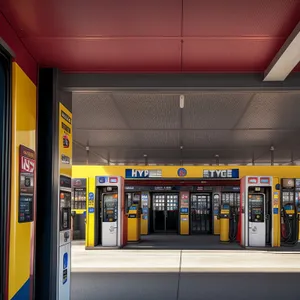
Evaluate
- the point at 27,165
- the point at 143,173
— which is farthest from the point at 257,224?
the point at 27,165

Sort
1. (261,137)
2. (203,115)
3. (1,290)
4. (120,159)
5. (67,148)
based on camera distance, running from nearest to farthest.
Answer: (1,290) < (67,148) < (203,115) < (261,137) < (120,159)

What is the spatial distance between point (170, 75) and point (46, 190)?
1.86 meters

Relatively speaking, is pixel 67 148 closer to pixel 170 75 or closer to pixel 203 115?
pixel 170 75

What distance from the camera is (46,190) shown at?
215 inches

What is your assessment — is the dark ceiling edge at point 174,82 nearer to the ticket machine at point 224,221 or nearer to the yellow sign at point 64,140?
the yellow sign at point 64,140

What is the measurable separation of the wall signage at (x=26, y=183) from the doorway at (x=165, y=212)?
627 inches

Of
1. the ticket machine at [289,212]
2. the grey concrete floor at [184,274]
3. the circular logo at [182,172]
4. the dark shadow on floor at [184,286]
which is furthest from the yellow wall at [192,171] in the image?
the dark shadow on floor at [184,286]

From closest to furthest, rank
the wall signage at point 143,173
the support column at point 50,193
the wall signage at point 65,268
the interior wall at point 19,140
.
A: the interior wall at point 19,140, the support column at point 50,193, the wall signage at point 65,268, the wall signage at point 143,173

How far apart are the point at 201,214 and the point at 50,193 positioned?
51.0 ft

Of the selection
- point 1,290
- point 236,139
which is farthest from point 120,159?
point 1,290

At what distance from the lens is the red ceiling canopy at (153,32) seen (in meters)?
3.92

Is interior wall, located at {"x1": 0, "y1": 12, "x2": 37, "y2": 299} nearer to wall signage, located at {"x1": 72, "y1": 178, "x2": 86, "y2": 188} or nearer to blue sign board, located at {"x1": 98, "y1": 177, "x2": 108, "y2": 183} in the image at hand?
blue sign board, located at {"x1": 98, "y1": 177, "x2": 108, "y2": 183}

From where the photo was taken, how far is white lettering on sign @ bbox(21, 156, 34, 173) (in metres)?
4.65

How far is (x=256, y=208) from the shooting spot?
1548 cm
